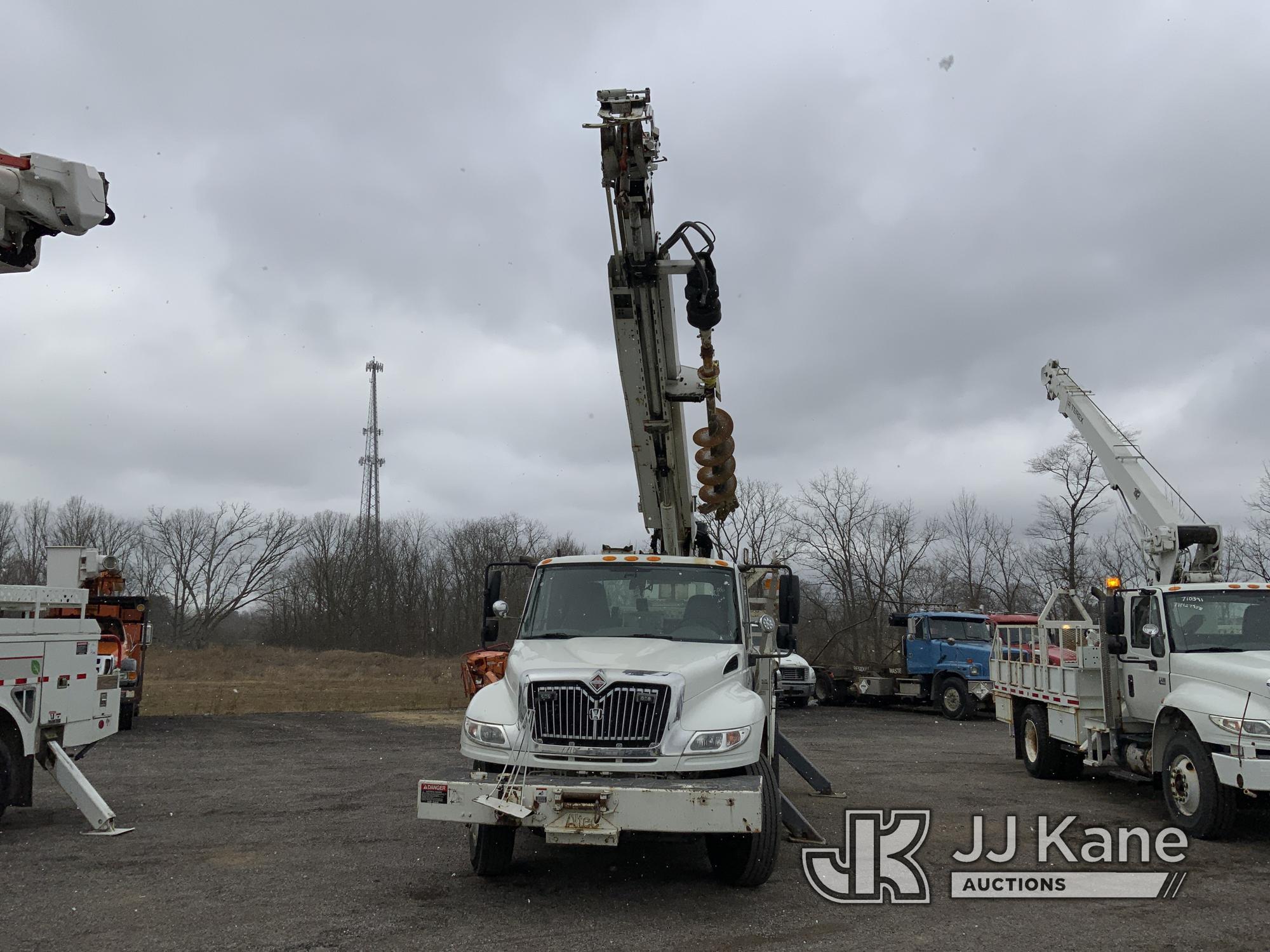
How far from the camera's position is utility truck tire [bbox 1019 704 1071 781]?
37.0ft

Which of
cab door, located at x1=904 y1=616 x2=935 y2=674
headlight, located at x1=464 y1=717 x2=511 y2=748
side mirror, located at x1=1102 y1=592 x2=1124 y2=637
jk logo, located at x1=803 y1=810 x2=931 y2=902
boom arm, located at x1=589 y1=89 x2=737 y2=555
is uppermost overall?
boom arm, located at x1=589 y1=89 x2=737 y2=555

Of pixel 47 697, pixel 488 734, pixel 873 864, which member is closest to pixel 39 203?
pixel 47 697

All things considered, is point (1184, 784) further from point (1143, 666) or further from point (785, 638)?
point (785, 638)

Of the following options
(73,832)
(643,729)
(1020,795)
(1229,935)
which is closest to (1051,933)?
(1229,935)

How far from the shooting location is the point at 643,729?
239 inches

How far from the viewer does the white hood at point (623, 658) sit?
6336 millimetres

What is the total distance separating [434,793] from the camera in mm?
5828

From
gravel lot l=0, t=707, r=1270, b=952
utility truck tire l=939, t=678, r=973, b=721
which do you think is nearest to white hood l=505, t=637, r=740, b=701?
gravel lot l=0, t=707, r=1270, b=952

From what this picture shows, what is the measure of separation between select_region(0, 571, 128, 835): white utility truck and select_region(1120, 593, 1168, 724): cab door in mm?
9258

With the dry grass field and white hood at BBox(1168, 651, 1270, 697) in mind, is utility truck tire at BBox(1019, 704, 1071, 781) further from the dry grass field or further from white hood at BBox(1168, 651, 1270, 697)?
the dry grass field

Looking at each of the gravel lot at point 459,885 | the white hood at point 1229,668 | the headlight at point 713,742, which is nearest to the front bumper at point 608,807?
the headlight at point 713,742

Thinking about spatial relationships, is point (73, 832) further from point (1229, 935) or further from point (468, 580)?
point (468, 580)

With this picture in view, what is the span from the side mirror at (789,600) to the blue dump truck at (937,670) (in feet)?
49.8

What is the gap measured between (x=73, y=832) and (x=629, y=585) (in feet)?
16.9
